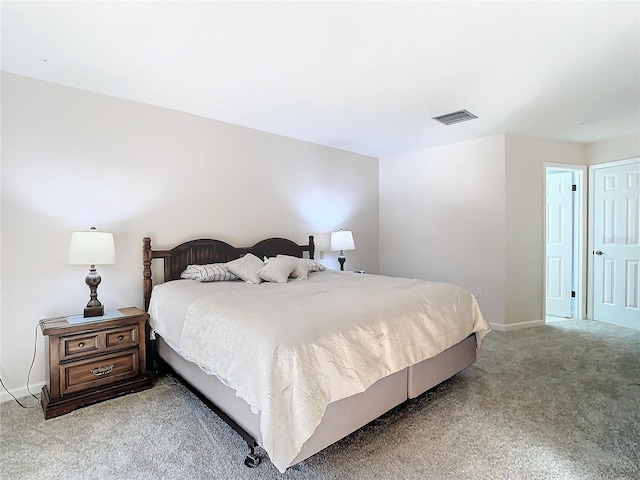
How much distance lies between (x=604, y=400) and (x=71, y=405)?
3740 mm

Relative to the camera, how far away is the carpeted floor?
66.3 inches

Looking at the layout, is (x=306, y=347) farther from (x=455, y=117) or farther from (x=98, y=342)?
(x=455, y=117)

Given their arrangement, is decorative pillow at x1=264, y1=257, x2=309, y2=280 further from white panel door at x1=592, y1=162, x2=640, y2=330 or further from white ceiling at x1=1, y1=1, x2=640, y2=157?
white panel door at x1=592, y1=162, x2=640, y2=330

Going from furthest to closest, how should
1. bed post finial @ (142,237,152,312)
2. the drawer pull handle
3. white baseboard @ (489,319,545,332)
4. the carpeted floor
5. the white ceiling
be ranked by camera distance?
white baseboard @ (489,319,545,332) < bed post finial @ (142,237,152,312) < the drawer pull handle < the white ceiling < the carpeted floor

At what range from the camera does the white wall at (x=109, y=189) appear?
2.50m

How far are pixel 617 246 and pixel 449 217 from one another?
7.01 feet

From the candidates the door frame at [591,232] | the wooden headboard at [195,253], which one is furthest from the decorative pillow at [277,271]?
the door frame at [591,232]

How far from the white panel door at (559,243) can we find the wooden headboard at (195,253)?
13.1ft

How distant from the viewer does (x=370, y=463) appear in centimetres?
174

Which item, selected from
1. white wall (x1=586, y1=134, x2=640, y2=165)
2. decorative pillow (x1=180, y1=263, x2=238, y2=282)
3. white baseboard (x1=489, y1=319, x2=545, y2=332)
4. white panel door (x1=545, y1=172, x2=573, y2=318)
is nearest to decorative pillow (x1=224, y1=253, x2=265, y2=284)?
decorative pillow (x1=180, y1=263, x2=238, y2=282)

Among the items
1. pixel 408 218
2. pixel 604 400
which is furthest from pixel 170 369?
pixel 408 218

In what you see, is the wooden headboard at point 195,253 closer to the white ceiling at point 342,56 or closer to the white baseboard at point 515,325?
the white ceiling at point 342,56

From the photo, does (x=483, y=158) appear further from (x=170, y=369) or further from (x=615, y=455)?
(x=170, y=369)

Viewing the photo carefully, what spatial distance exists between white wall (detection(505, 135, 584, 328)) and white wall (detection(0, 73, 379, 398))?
8.95 feet
